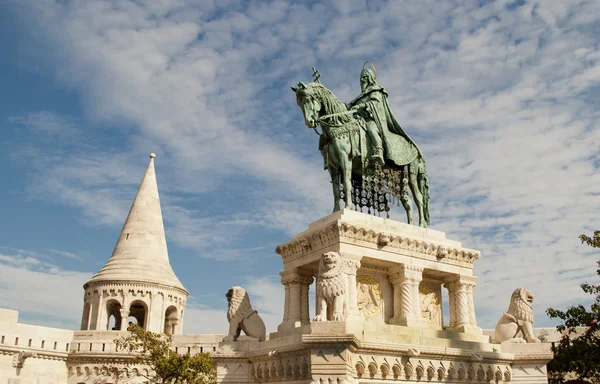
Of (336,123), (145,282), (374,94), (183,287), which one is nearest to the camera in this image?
(336,123)

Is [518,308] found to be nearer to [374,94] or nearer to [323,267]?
[323,267]

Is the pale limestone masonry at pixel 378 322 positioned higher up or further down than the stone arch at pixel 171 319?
further down

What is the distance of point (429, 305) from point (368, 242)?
2.60 meters

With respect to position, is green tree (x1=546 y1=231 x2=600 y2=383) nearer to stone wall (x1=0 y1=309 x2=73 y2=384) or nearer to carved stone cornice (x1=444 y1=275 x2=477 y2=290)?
carved stone cornice (x1=444 y1=275 x2=477 y2=290)

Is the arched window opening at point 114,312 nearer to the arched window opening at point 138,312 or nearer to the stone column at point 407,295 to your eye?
the arched window opening at point 138,312

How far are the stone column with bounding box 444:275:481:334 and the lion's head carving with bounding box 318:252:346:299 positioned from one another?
4269 millimetres

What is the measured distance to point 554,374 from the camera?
1702cm

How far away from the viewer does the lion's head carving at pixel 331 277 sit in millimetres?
12062

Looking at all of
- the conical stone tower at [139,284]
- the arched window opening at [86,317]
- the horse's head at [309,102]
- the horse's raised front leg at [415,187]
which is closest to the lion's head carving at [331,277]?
the horse's head at [309,102]

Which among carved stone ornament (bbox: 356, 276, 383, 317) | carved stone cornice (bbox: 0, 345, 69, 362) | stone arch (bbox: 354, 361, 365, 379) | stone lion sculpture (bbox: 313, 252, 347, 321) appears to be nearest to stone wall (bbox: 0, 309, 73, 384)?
carved stone cornice (bbox: 0, 345, 69, 362)

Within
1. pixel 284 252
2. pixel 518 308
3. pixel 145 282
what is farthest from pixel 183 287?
pixel 518 308

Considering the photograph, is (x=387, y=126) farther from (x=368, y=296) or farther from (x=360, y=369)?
(x=360, y=369)

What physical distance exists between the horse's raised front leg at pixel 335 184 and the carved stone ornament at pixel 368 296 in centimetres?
194

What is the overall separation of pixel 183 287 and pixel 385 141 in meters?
25.4
